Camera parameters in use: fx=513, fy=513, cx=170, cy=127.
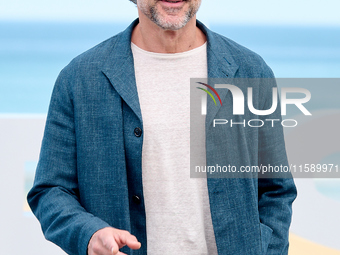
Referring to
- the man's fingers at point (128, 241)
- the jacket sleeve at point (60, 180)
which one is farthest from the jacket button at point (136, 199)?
the man's fingers at point (128, 241)

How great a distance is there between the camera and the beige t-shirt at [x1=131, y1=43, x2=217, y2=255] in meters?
1.19

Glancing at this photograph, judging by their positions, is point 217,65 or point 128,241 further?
point 217,65

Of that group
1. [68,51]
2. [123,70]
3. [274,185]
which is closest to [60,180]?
[123,70]

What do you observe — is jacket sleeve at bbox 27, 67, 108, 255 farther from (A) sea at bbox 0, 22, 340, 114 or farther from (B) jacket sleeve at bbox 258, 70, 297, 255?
(A) sea at bbox 0, 22, 340, 114

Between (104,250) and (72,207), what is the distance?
0.67 feet

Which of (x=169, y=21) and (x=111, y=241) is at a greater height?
(x=169, y=21)

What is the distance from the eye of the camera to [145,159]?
1.20 metres

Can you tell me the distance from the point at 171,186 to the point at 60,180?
261mm

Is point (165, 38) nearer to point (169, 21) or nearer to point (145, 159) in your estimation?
point (169, 21)

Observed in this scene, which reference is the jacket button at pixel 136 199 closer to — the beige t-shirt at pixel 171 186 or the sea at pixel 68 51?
the beige t-shirt at pixel 171 186

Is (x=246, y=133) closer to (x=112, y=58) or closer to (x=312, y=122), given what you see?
(x=112, y=58)

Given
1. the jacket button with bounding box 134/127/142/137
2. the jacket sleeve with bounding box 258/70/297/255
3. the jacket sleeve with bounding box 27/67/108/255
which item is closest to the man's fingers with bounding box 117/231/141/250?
the jacket sleeve with bounding box 27/67/108/255

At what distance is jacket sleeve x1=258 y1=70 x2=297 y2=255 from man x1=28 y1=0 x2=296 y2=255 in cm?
6

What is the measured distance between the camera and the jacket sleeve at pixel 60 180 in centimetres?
113
